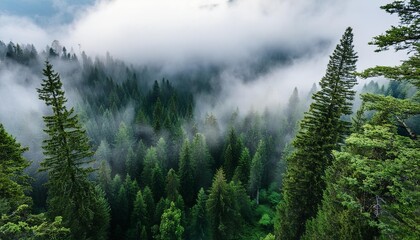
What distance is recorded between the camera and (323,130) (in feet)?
71.5

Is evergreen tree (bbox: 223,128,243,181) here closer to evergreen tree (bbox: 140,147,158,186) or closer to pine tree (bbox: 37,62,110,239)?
evergreen tree (bbox: 140,147,158,186)

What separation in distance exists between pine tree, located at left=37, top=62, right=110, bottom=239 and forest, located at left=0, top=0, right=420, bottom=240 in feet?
0.30

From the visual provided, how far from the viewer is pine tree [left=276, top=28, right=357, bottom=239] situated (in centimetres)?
2191

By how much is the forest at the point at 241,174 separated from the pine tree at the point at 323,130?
0.08m

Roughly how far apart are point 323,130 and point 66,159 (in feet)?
64.0

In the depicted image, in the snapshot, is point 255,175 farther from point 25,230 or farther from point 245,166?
point 25,230

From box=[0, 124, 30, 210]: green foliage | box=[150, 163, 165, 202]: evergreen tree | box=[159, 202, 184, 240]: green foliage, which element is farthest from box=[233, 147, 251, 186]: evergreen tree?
box=[0, 124, 30, 210]: green foliage

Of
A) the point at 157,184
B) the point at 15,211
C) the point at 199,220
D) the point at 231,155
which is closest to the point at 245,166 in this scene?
the point at 231,155

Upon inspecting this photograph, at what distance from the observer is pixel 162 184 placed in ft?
171

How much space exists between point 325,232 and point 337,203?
2191 mm

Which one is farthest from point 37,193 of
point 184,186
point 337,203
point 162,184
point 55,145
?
point 337,203

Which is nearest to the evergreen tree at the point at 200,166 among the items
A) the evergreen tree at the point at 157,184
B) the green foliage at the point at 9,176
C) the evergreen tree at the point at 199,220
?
the evergreen tree at the point at 157,184

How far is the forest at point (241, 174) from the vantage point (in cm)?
1025

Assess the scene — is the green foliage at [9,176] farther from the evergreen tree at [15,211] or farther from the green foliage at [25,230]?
the green foliage at [25,230]
